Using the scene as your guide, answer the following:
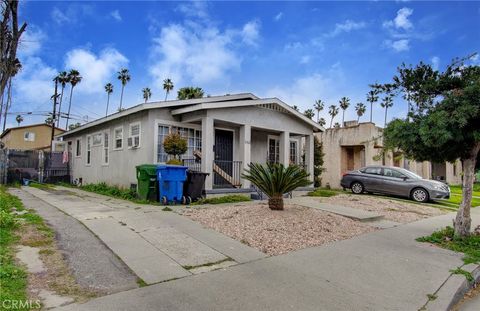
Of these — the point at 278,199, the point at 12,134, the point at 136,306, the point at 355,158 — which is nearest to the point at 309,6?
the point at 278,199

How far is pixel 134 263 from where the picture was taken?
14.8ft

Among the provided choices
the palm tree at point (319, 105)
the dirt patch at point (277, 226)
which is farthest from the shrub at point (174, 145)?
the palm tree at point (319, 105)

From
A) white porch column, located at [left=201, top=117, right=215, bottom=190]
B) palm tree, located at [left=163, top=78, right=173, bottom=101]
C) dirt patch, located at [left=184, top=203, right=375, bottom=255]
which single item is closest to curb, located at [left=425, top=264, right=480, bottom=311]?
dirt patch, located at [left=184, top=203, right=375, bottom=255]

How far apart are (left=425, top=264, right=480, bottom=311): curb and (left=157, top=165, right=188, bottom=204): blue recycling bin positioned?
25.0 ft

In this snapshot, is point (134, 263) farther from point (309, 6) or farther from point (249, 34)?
point (249, 34)

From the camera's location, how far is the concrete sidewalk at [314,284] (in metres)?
3.40

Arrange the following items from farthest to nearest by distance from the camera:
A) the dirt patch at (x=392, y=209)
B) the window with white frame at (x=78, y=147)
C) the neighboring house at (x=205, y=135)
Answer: the window with white frame at (x=78, y=147), the neighboring house at (x=205, y=135), the dirt patch at (x=392, y=209)

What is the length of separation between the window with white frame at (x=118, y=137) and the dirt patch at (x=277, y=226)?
661 centimetres

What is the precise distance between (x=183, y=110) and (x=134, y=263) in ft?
26.3

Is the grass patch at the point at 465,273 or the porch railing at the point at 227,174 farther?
the porch railing at the point at 227,174

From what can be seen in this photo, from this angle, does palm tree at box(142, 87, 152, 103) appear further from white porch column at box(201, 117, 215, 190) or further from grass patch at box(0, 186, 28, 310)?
grass patch at box(0, 186, 28, 310)

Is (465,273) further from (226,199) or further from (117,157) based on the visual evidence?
(117,157)

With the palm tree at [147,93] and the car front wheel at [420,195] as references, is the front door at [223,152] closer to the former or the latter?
the car front wheel at [420,195]

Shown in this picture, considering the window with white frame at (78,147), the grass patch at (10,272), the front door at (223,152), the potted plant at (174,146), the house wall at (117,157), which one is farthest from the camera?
the window with white frame at (78,147)
